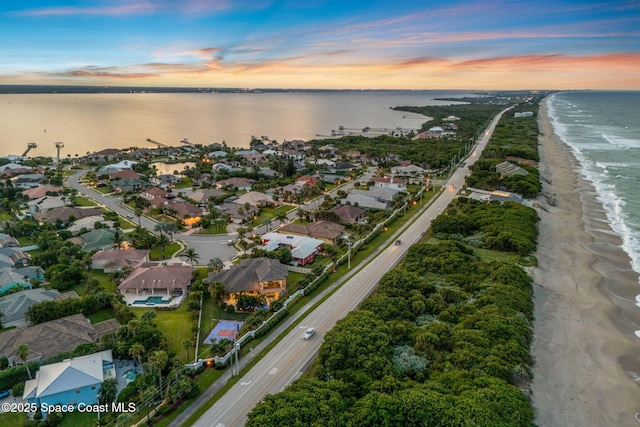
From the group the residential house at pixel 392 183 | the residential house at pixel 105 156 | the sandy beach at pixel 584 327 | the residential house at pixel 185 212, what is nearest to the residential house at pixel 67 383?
the sandy beach at pixel 584 327

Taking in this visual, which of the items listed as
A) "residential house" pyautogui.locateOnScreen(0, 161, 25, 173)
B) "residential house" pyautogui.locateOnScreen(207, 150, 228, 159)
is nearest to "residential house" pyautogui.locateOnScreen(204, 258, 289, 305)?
"residential house" pyautogui.locateOnScreen(207, 150, 228, 159)

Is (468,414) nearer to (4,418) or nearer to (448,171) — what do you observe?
(4,418)

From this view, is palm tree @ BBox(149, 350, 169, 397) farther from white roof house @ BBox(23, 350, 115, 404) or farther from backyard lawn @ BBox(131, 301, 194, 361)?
backyard lawn @ BBox(131, 301, 194, 361)

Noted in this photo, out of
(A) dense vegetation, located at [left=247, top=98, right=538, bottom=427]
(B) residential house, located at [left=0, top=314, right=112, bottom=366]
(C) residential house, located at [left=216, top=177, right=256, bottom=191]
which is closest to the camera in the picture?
(A) dense vegetation, located at [left=247, top=98, right=538, bottom=427]

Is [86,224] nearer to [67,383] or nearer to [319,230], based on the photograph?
[319,230]

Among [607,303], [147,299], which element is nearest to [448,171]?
[607,303]
